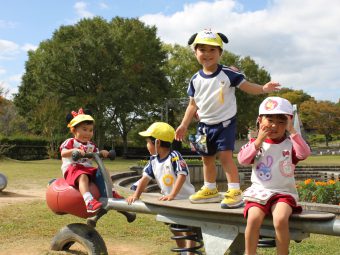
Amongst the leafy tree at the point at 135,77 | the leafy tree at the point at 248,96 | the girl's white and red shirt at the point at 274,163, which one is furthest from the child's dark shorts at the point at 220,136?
the leafy tree at the point at 248,96

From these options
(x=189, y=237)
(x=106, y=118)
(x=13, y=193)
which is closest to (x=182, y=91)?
(x=106, y=118)

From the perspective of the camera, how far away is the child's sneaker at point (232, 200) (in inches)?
139

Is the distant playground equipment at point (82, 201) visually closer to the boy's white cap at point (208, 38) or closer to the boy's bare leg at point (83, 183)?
the boy's bare leg at point (83, 183)

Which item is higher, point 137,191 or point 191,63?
point 191,63

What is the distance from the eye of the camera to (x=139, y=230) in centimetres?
704

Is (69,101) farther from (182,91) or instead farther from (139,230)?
(139,230)

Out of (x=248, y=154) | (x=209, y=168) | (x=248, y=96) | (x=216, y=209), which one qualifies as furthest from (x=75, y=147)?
(x=248, y=96)

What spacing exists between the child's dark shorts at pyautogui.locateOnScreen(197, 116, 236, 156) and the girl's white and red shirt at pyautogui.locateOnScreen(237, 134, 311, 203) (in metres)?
0.58

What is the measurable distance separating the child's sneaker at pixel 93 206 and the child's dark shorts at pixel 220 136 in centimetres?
136

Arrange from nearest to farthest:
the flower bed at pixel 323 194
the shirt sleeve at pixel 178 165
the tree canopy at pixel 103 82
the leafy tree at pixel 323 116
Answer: the shirt sleeve at pixel 178 165
the flower bed at pixel 323 194
the tree canopy at pixel 103 82
the leafy tree at pixel 323 116

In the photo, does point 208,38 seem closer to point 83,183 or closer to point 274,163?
point 274,163

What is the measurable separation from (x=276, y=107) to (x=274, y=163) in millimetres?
412

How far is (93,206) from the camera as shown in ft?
14.9

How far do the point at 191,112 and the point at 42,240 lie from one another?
333 cm
